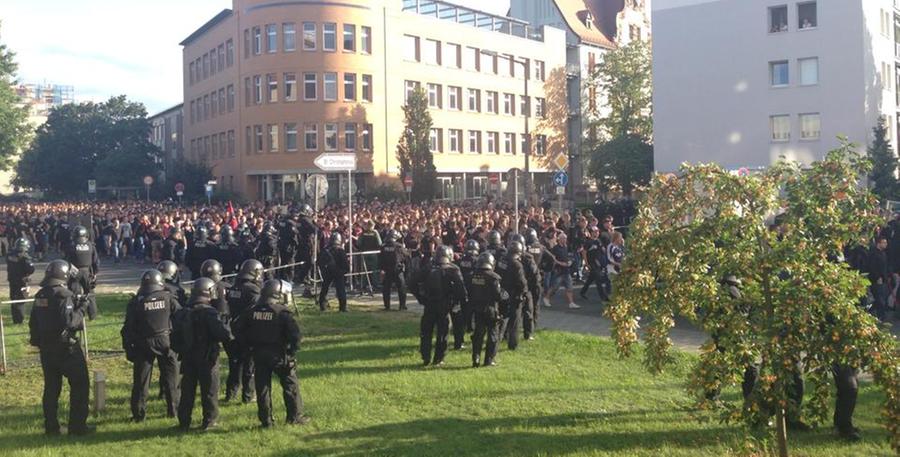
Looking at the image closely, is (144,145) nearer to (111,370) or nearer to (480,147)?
(480,147)

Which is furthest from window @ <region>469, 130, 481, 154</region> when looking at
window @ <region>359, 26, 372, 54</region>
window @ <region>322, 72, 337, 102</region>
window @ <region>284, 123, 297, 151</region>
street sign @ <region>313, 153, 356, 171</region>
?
street sign @ <region>313, 153, 356, 171</region>

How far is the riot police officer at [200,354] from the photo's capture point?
861 centimetres

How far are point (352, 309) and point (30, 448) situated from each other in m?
9.14

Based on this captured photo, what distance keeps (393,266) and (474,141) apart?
44983 mm

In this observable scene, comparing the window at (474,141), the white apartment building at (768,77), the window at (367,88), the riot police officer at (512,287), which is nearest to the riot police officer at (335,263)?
the riot police officer at (512,287)

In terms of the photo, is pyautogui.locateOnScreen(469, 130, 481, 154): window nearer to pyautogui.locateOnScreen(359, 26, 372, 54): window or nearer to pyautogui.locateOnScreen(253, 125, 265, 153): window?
pyautogui.locateOnScreen(359, 26, 372, 54): window

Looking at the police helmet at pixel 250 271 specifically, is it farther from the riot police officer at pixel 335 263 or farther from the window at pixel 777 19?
the window at pixel 777 19

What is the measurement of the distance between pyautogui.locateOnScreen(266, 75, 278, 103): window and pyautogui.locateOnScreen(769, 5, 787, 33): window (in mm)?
29025

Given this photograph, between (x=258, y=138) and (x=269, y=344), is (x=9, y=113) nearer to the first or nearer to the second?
(x=258, y=138)

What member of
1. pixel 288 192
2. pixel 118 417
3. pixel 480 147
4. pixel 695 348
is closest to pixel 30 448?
pixel 118 417

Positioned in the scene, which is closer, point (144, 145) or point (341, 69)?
point (341, 69)

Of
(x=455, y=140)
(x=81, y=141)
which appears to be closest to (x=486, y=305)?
(x=455, y=140)

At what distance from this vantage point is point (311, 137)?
168 feet

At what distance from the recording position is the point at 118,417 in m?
9.30
